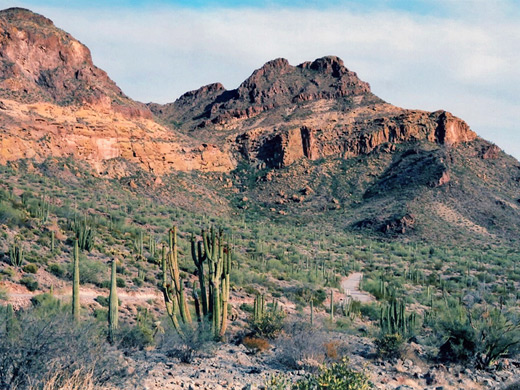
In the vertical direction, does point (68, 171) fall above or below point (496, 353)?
above

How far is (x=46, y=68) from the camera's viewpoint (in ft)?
232

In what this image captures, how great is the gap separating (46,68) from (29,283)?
56.1 m

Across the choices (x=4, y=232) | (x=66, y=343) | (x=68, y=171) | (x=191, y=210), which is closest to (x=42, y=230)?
(x=4, y=232)

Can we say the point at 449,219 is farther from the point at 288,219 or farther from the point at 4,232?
the point at 4,232

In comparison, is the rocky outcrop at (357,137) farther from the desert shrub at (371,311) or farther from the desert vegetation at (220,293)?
the desert shrub at (371,311)

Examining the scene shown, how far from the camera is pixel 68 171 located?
57875 millimetres

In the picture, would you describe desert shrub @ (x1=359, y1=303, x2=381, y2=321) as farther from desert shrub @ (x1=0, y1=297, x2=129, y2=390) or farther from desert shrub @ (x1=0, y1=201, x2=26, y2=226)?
desert shrub @ (x1=0, y1=297, x2=129, y2=390)

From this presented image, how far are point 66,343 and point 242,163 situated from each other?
77.8 meters

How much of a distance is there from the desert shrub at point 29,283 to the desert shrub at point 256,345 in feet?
37.5

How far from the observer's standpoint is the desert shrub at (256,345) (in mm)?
14711

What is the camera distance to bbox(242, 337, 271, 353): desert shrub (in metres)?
14.7

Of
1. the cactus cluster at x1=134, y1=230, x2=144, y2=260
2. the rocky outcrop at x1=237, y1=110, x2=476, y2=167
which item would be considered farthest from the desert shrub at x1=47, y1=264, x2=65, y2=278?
the rocky outcrop at x1=237, y1=110, x2=476, y2=167

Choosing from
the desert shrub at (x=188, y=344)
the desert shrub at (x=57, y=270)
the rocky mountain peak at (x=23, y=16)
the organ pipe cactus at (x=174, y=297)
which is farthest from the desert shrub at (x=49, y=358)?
the rocky mountain peak at (x=23, y=16)

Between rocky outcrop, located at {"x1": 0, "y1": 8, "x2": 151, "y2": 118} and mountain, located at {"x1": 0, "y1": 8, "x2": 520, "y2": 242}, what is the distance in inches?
6.7
